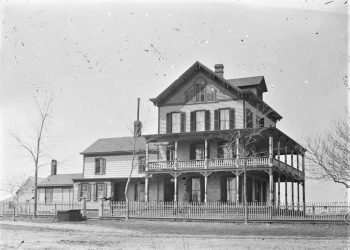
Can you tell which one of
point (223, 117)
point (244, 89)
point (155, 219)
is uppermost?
point (244, 89)

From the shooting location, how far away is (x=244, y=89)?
1587 inches

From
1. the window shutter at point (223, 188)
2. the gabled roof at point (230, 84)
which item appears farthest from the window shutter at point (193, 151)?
the gabled roof at point (230, 84)

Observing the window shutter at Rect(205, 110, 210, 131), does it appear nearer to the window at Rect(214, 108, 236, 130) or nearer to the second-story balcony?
the window at Rect(214, 108, 236, 130)

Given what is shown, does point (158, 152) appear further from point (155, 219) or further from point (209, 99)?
point (155, 219)

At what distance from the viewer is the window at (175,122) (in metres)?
38.9

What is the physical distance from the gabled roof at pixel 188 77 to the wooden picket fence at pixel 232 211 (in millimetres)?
8607

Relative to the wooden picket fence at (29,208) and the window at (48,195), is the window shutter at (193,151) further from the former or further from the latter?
the window at (48,195)

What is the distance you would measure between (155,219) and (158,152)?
28.6ft

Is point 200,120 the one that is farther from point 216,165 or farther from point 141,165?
point 141,165

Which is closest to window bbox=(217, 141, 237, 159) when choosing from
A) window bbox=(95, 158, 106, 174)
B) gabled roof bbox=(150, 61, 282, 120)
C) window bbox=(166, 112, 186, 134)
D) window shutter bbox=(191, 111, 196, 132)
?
window shutter bbox=(191, 111, 196, 132)

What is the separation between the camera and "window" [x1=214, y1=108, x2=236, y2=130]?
3741 cm

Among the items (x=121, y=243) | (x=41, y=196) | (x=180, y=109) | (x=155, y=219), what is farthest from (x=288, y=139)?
(x=41, y=196)

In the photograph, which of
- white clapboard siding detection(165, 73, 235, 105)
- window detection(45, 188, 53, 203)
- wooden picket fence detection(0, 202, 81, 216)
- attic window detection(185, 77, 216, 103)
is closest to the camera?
wooden picket fence detection(0, 202, 81, 216)

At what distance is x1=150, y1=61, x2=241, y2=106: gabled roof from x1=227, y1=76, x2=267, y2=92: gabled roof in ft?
6.11
